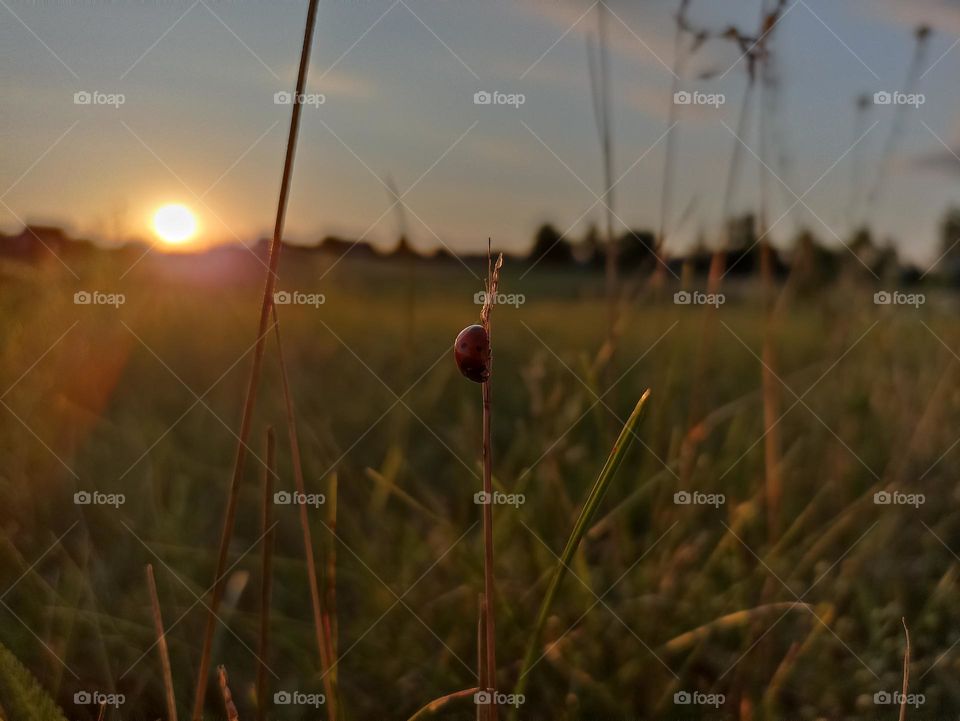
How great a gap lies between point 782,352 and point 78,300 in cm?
279

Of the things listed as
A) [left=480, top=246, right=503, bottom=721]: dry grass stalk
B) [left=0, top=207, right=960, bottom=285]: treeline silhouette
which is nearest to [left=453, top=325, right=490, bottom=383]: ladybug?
[left=480, top=246, right=503, bottom=721]: dry grass stalk

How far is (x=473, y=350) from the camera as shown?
0.57 metres

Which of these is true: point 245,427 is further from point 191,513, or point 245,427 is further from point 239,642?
point 191,513

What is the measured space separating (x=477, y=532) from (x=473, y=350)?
1000 millimetres

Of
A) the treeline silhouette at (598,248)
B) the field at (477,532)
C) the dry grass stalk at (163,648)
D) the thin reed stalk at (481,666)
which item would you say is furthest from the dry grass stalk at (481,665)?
the treeline silhouette at (598,248)

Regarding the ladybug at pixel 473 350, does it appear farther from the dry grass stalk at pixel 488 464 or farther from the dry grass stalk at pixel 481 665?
the dry grass stalk at pixel 481 665

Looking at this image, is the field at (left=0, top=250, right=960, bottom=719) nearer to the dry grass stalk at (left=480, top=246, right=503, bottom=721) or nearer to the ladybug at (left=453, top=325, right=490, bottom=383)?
the dry grass stalk at (left=480, top=246, right=503, bottom=721)

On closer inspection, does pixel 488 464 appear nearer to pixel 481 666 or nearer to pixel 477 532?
pixel 481 666

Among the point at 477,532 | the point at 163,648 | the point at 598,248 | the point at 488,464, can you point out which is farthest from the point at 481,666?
the point at 598,248

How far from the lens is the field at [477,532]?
123 centimetres

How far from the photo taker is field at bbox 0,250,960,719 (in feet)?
4.04

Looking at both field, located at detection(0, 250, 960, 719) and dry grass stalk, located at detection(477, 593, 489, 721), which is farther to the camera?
field, located at detection(0, 250, 960, 719)

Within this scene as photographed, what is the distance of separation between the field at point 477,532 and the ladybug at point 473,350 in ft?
1.14

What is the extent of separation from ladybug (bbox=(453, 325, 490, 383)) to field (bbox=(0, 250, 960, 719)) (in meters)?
0.35
